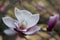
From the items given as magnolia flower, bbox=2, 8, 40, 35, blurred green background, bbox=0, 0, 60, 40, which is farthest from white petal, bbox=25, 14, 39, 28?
blurred green background, bbox=0, 0, 60, 40

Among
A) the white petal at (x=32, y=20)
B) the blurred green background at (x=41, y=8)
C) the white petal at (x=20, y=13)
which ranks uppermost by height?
the white petal at (x=20, y=13)

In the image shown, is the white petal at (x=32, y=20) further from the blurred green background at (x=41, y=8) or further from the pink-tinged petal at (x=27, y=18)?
the blurred green background at (x=41, y=8)

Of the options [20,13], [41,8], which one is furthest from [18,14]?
[41,8]

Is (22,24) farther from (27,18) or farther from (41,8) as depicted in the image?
(41,8)

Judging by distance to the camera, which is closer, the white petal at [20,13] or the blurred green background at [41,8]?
the white petal at [20,13]

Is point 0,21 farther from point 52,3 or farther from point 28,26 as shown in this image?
point 52,3

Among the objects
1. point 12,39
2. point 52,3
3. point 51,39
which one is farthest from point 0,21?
point 52,3

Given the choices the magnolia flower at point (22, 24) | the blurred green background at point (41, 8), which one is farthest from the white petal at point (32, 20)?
the blurred green background at point (41, 8)

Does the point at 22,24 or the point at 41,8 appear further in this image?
the point at 41,8
